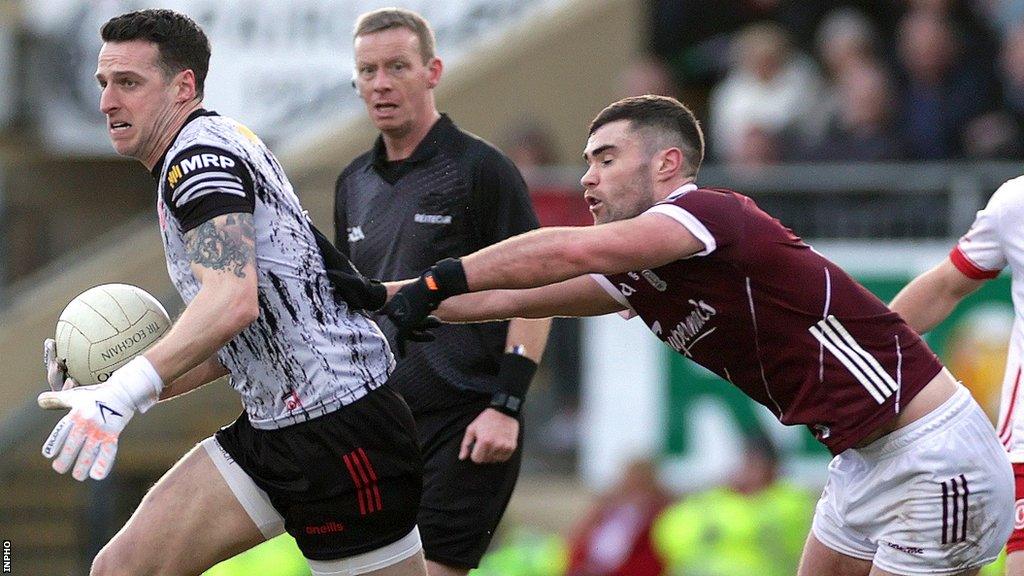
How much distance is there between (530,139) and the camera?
12.0 meters

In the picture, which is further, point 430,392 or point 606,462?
point 606,462

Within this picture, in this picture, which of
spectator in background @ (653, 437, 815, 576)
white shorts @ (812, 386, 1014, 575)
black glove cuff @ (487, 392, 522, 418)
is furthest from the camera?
spectator in background @ (653, 437, 815, 576)

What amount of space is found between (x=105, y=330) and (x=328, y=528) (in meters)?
0.94

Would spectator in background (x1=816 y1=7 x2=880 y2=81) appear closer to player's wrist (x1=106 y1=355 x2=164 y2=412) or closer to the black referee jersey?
the black referee jersey

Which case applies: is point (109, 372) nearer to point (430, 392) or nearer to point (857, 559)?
point (430, 392)

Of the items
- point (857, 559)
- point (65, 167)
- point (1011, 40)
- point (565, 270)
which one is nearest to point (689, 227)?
point (565, 270)

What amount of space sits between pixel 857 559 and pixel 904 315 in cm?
109

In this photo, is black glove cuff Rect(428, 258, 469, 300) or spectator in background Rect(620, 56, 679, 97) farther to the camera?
spectator in background Rect(620, 56, 679, 97)

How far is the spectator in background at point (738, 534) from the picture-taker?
32.9ft

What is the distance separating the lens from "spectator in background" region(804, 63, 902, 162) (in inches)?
437

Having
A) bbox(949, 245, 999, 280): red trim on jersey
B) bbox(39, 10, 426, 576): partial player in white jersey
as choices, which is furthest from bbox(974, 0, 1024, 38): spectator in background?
bbox(39, 10, 426, 576): partial player in white jersey

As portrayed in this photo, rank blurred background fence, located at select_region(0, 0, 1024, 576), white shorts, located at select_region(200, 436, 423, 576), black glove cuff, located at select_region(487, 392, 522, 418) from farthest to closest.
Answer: blurred background fence, located at select_region(0, 0, 1024, 576), black glove cuff, located at select_region(487, 392, 522, 418), white shorts, located at select_region(200, 436, 423, 576)

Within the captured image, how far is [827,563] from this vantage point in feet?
18.1

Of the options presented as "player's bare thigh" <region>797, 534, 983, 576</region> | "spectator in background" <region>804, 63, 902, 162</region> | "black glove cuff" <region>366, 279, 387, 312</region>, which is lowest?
"player's bare thigh" <region>797, 534, 983, 576</region>
